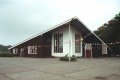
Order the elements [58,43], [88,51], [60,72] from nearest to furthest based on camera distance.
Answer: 1. [60,72]
2. [58,43]
3. [88,51]

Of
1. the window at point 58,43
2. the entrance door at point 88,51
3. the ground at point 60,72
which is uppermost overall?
the window at point 58,43

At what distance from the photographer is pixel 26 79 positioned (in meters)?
8.50

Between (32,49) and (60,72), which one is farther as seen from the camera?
(32,49)

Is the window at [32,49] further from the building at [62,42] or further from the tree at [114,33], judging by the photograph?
the tree at [114,33]

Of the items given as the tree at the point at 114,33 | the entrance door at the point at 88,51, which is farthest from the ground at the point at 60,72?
the tree at the point at 114,33

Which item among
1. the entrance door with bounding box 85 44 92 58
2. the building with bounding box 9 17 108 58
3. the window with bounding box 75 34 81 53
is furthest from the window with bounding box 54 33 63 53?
the entrance door with bounding box 85 44 92 58

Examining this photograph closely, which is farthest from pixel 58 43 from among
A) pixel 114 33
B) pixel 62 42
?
pixel 114 33

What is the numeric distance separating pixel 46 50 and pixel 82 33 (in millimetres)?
5117

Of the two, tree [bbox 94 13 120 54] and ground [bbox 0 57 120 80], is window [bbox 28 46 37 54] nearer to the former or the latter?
tree [bbox 94 13 120 54]

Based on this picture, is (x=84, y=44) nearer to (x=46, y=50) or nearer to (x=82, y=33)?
(x=82, y=33)

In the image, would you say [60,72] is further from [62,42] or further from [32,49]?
[32,49]

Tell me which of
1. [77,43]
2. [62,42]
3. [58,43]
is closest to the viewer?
[62,42]

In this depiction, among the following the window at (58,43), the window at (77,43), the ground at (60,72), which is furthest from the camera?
the window at (77,43)

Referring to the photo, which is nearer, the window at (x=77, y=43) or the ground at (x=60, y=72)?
the ground at (x=60, y=72)
